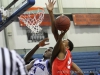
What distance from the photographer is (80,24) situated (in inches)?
489

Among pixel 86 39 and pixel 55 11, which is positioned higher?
pixel 55 11

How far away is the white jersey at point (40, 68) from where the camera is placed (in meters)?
3.65

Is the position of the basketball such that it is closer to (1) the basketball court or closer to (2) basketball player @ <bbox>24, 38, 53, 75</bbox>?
(2) basketball player @ <bbox>24, 38, 53, 75</bbox>

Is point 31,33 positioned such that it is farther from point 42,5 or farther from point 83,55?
point 83,55

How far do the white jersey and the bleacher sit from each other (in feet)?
25.1

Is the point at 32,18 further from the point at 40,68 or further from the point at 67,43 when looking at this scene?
the point at 67,43

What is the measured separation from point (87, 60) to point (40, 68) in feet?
27.1

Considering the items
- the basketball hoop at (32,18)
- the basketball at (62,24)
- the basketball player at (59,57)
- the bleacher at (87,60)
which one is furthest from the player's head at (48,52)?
the bleacher at (87,60)

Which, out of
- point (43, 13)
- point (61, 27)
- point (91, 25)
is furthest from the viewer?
point (91, 25)

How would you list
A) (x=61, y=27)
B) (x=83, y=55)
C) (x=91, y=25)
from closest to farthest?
(x=61, y=27), (x=83, y=55), (x=91, y=25)

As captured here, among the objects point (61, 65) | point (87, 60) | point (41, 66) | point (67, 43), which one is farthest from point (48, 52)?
point (87, 60)

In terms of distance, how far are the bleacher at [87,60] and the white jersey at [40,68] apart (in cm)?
766

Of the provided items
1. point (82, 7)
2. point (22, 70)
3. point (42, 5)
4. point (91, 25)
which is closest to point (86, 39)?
point (91, 25)

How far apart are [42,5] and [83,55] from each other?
9.89 feet
